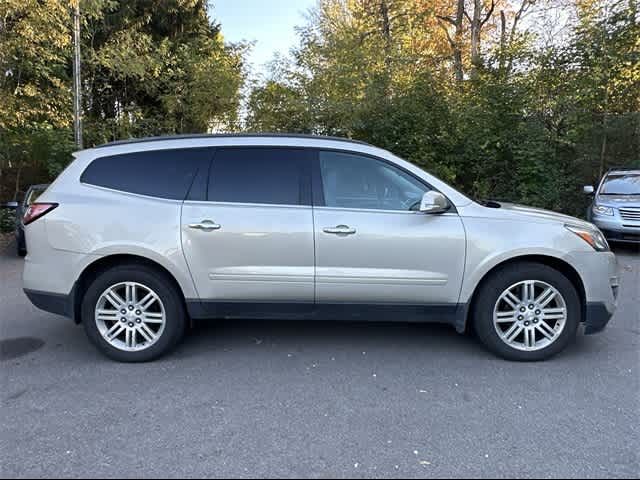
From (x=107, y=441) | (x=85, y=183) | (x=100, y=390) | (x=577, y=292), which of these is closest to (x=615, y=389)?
(x=577, y=292)

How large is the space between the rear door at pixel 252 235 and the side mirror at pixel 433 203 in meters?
0.88

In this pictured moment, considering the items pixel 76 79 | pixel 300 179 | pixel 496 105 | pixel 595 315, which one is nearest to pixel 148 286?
pixel 300 179

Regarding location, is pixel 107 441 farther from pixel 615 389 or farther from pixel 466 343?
pixel 615 389

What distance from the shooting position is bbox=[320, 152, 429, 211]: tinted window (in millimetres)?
3693

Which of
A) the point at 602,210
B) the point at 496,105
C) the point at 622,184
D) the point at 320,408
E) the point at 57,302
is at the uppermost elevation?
the point at 496,105

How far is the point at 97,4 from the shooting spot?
11.3 meters

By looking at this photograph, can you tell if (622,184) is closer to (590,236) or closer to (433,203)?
(590,236)

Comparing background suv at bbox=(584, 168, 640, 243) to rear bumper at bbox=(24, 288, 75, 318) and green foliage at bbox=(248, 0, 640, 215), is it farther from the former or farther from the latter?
rear bumper at bbox=(24, 288, 75, 318)

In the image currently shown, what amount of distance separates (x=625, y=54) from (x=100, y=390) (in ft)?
41.5

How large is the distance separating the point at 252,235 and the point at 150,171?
41.4 inches

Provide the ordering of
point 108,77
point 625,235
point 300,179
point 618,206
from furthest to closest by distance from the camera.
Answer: point 108,77 → point 618,206 → point 625,235 → point 300,179

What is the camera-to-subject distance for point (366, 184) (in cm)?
374

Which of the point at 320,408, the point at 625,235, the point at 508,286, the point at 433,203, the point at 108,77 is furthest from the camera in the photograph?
the point at 108,77

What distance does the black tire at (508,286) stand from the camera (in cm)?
364
